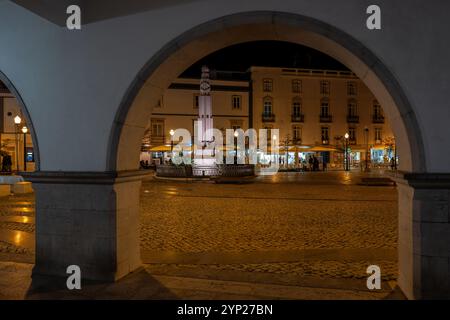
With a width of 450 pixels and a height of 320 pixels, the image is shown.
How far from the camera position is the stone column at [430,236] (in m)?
4.48

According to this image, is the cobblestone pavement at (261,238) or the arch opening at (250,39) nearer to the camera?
the arch opening at (250,39)

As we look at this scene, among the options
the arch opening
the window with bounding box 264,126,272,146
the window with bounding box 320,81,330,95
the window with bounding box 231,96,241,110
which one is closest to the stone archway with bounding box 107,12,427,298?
the arch opening

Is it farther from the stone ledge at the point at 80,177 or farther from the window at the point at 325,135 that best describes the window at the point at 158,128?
the stone ledge at the point at 80,177

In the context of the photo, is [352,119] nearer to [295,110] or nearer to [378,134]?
[378,134]

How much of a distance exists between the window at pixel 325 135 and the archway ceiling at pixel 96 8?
45.1 m

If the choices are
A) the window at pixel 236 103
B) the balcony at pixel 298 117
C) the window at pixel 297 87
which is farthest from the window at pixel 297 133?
the window at pixel 236 103

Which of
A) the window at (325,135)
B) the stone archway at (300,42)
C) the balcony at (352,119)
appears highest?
the balcony at (352,119)

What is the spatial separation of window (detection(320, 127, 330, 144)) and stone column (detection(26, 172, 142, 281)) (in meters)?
44.8

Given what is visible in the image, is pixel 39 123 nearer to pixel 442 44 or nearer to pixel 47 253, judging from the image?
pixel 47 253

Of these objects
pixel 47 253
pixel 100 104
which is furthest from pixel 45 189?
pixel 100 104

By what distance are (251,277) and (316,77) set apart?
4562 cm

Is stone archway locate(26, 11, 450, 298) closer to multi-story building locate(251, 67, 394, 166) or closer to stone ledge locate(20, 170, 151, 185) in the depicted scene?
stone ledge locate(20, 170, 151, 185)

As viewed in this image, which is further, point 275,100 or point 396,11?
point 275,100
